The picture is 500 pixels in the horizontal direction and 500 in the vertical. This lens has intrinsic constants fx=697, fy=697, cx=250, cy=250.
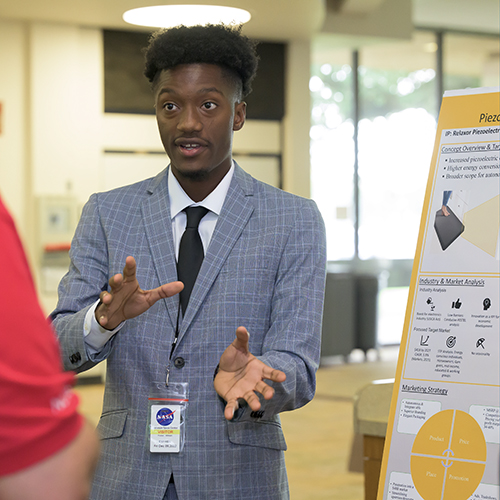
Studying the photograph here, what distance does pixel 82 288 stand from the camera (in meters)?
1.63

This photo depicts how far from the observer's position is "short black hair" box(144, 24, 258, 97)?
64.3 inches

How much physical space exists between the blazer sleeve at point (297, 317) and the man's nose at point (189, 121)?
319 millimetres

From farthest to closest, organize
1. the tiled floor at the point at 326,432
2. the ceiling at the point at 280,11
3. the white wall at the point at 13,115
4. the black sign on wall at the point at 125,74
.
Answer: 1. the black sign on wall at the point at 125,74
2. the white wall at the point at 13,115
3. the ceiling at the point at 280,11
4. the tiled floor at the point at 326,432

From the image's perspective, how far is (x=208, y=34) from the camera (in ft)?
5.44

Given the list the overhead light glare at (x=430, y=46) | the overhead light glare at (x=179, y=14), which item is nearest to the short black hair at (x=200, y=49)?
the overhead light glare at (x=179, y=14)

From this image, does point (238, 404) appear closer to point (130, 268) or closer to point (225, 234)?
point (130, 268)

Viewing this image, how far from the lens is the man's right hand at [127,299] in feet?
4.55

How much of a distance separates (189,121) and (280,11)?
5.59 m

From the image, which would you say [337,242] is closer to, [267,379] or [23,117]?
[23,117]

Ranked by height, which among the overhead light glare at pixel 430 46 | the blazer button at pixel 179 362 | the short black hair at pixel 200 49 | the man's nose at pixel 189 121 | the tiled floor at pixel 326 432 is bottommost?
the tiled floor at pixel 326 432

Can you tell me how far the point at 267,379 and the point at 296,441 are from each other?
163 inches

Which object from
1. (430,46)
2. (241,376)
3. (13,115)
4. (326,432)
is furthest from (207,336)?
(430,46)

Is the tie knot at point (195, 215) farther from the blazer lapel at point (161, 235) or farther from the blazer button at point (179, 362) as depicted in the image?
the blazer button at point (179, 362)

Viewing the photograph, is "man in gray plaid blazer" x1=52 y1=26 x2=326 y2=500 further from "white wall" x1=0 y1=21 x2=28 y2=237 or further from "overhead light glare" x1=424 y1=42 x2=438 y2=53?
"overhead light glare" x1=424 y1=42 x2=438 y2=53
